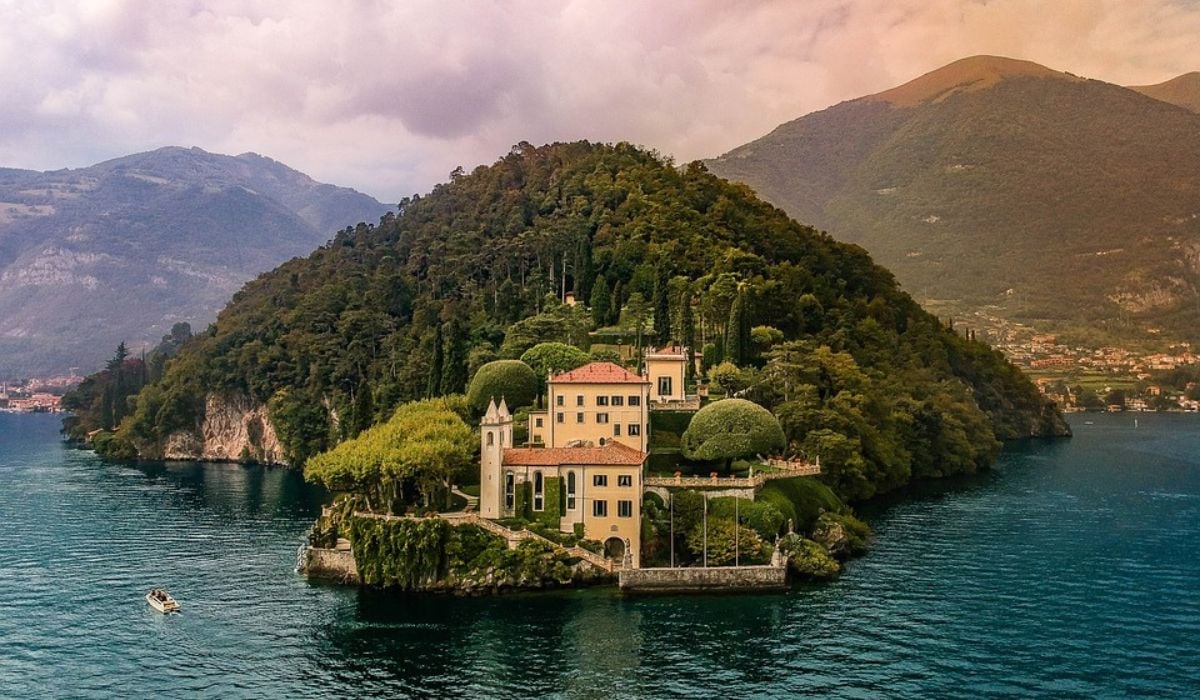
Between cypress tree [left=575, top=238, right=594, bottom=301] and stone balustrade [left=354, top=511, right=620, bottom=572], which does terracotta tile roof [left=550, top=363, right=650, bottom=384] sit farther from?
cypress tree [left=575, top=238, right=594, bottom=301]

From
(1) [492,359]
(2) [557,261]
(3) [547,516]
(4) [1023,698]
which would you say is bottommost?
(4) [1023,698]

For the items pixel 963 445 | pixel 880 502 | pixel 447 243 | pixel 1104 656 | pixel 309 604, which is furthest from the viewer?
pixel 447 243

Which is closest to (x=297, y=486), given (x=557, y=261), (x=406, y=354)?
(x=406, y=354)

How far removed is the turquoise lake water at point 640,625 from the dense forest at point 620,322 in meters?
21.0

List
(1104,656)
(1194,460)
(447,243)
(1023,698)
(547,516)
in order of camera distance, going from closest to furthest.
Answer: (1023,698) < (1104,656) < (547,516) < (1194,460) < (447,243)

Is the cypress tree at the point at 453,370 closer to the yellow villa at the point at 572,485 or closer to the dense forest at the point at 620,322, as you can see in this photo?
the dense forest at the point at 620,322

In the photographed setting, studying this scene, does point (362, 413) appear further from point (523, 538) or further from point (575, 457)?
point (523, 538)

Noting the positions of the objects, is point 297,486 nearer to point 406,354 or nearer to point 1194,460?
point 406,354

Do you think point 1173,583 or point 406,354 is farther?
point 406,354

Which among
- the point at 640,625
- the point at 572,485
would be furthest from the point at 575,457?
the point at 640,625

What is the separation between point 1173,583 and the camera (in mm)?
73062

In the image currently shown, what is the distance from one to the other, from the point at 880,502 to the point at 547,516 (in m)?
44.5

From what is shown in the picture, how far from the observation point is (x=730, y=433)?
84250mm

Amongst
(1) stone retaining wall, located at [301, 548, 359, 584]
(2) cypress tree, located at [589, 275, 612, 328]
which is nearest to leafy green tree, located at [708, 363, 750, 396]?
(2) cypress tree, located at [589, 275, 612, 328]
